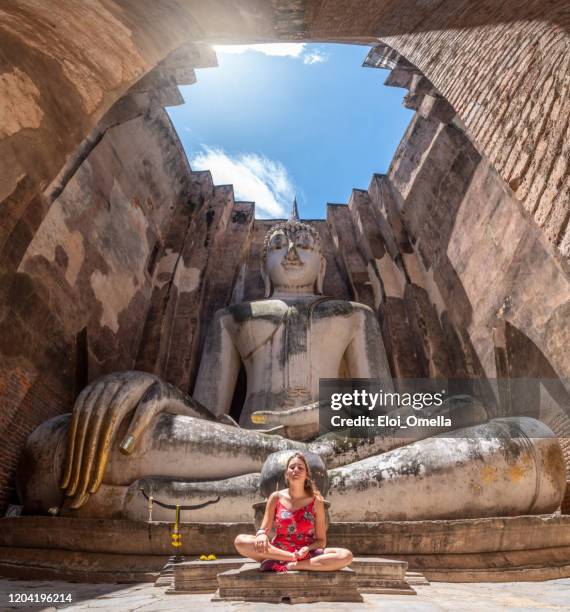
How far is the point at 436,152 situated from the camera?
562 centimetres

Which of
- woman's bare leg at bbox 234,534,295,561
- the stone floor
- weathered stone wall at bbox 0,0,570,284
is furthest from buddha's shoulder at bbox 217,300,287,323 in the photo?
woman's bare leg at bbox 234,534,295,561

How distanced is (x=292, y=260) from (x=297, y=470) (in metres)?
3.66

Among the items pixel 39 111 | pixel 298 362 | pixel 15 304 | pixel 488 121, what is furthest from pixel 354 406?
pixel 39 111

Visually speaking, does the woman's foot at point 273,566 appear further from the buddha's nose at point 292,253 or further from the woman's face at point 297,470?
the buddha's nose at point 292,253

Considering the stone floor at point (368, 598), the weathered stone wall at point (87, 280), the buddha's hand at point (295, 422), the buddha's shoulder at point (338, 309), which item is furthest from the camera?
the buddha's shoulder at point (338, 309)

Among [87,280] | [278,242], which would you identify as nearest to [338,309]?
[278,242]

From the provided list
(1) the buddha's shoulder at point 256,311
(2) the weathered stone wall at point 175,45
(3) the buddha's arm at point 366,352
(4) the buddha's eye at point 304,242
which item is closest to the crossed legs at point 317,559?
(2) the weathered stone wall at point 175,45

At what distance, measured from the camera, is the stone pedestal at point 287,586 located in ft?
5.73

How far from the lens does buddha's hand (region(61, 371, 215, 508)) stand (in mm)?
3160

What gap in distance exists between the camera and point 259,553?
76.0 inches

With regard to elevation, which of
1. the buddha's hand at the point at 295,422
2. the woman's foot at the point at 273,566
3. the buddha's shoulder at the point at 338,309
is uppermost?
the buddha's shoulder at the point at 338,309

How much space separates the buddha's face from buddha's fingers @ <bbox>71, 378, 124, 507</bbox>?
8.68 ft

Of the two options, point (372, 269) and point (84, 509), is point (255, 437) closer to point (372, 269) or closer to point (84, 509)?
point (84, 509)

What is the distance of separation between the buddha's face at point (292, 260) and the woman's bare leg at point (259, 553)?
3861mm
